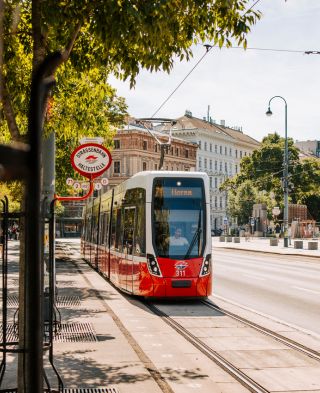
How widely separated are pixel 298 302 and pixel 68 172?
638 inches

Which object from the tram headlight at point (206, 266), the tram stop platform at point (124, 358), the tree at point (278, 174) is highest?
the tree at point (278, 174)

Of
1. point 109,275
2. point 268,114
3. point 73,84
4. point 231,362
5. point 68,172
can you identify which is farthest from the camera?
point 268,114

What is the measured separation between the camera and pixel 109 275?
1989 cm

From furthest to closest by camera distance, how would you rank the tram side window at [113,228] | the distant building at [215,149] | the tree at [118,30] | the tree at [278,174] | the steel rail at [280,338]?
the distant building at [215,149] → the tree at [278,174] → the tram side window at [113,228] → the steel rail at [280,338] → the tree at [118,30]

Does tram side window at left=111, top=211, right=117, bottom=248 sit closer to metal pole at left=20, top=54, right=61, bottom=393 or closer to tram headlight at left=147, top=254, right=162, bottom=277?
tram headlight at left=147, top=254, right=162, bottom=277

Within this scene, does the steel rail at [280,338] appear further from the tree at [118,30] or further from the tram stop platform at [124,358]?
the tree at [118,30]

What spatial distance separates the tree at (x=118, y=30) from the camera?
6.76 metres

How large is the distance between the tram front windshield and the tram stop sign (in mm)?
3359

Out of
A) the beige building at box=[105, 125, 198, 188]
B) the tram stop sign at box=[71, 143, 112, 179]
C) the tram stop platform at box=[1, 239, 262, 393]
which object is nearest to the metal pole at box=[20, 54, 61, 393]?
the tram stop platform at box=[1, 239, 262, 393]

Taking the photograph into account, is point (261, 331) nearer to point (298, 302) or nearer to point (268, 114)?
point (298, 302)

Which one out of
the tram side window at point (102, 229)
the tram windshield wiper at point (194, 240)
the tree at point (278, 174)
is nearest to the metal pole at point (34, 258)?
the tram windshield wiper at point (194, 240)

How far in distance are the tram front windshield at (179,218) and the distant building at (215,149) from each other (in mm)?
96350

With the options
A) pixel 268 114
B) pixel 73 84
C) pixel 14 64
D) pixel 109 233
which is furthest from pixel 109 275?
pixel 268 114

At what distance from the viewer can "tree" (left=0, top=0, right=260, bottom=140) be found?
22.2 feet
